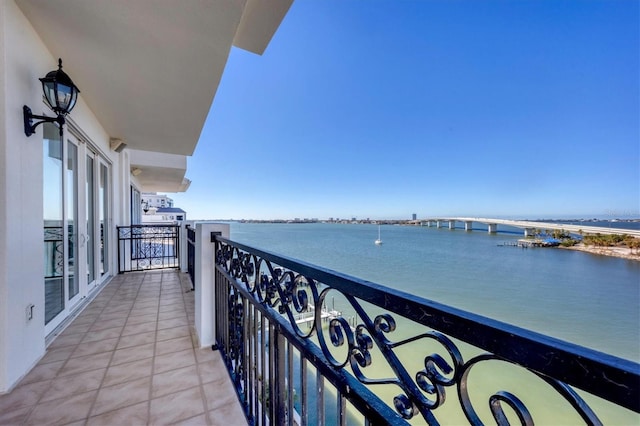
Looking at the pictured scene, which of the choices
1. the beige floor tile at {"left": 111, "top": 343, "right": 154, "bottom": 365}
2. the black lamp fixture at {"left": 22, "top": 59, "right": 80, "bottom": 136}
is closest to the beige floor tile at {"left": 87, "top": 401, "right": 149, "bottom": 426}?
the beige floor tile at {"left": 111, "top": 343, "right": 154, "bottom": 365}

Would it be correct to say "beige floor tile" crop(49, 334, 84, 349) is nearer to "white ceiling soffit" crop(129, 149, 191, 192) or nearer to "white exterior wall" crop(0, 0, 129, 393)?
"white exterior wall" crop(0, 0, 129, 393)

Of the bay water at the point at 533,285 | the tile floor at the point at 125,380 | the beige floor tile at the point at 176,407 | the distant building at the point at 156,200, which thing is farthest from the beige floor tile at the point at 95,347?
the distant building at the point at 156,200

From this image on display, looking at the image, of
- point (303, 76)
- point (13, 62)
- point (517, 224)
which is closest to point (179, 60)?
point (13, 62)

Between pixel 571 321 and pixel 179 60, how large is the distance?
63.2 ft

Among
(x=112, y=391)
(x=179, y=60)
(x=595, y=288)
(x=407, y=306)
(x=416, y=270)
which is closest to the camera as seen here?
(x=407, y=306)

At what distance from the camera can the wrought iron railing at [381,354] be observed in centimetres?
36

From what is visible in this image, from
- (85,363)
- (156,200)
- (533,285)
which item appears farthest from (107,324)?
(156,200)

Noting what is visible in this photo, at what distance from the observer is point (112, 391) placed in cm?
182

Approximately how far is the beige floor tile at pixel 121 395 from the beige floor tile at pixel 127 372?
0.06 meters

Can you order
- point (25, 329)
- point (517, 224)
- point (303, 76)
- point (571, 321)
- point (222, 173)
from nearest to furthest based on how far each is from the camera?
point (25, 329) < point (303, 76) < point (571, 321) < point (222, 173) < point (517, 224)

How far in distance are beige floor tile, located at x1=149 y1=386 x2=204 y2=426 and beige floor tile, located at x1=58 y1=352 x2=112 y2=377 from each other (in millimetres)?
791

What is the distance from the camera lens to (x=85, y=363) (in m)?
2.13

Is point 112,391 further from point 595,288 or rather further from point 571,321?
point 595,288

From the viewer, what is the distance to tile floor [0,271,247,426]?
161cm
